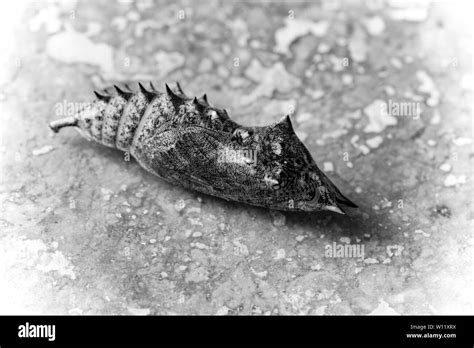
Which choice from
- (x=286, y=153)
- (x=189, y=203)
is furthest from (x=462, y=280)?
(x=189, y=203)

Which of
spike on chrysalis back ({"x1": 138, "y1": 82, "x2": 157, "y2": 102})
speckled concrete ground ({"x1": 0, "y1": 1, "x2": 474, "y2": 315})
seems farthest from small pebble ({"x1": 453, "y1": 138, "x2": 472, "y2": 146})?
spike on chrysalis back ({"x1": 138, "y1": 82, "x2": 157, "y2": 102})

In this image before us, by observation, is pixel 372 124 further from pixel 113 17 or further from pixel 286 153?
pixel 113 17

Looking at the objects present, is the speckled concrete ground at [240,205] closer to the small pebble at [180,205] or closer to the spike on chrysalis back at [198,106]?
the small pebble at [180,205]

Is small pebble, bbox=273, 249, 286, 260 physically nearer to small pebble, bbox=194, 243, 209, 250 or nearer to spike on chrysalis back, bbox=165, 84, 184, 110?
small pebble, bbox=194, 243, 209, 250

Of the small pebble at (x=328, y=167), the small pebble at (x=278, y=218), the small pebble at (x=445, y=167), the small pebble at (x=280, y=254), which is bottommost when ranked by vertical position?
the small pebble at (x=280, y=254)

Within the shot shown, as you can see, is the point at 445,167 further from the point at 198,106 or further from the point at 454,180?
the point at 198,106

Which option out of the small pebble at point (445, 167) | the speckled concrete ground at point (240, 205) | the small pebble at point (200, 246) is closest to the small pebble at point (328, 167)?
the speckled concrete ground at point (240, 205)
